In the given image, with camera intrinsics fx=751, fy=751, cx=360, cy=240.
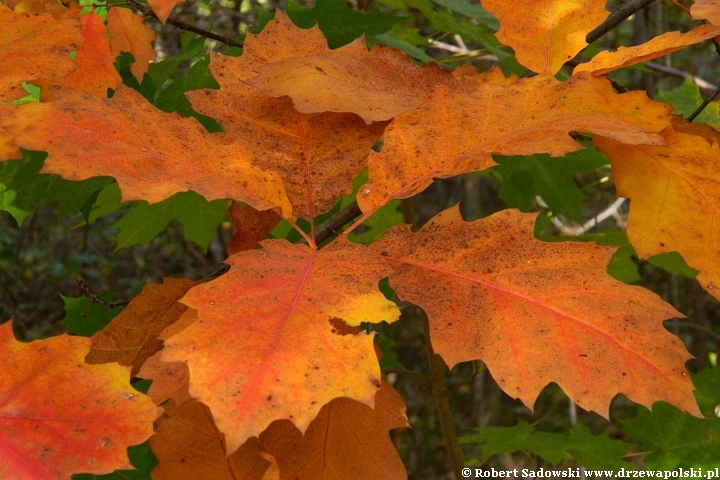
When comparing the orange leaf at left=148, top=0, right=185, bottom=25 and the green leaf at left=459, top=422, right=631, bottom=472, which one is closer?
the orange leaf at left=148, top=0, right=185, bottom=25

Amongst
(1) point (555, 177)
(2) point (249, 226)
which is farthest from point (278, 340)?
(1) point (555, 177)

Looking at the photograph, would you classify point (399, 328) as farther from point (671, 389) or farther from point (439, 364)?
point (671, 389)

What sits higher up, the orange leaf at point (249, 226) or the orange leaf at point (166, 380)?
the orange leaf at point (249, 226)

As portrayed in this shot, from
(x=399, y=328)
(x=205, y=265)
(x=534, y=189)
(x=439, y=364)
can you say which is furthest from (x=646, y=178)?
(x=399, y=328)

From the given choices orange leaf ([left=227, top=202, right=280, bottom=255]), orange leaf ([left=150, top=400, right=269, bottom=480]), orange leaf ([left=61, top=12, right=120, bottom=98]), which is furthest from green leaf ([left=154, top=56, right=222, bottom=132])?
orange leaf ([left=150, top=400, right=269, bottom=480])

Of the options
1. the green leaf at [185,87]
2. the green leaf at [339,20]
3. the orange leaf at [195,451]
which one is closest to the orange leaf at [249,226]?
the orange leaf at [195,451]

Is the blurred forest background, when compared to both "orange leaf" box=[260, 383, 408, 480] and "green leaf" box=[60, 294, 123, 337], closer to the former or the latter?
"green leaf" box=[60, 294, 123, 337]

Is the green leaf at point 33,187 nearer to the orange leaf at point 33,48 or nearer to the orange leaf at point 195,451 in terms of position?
the orange leaf at point 33,48
